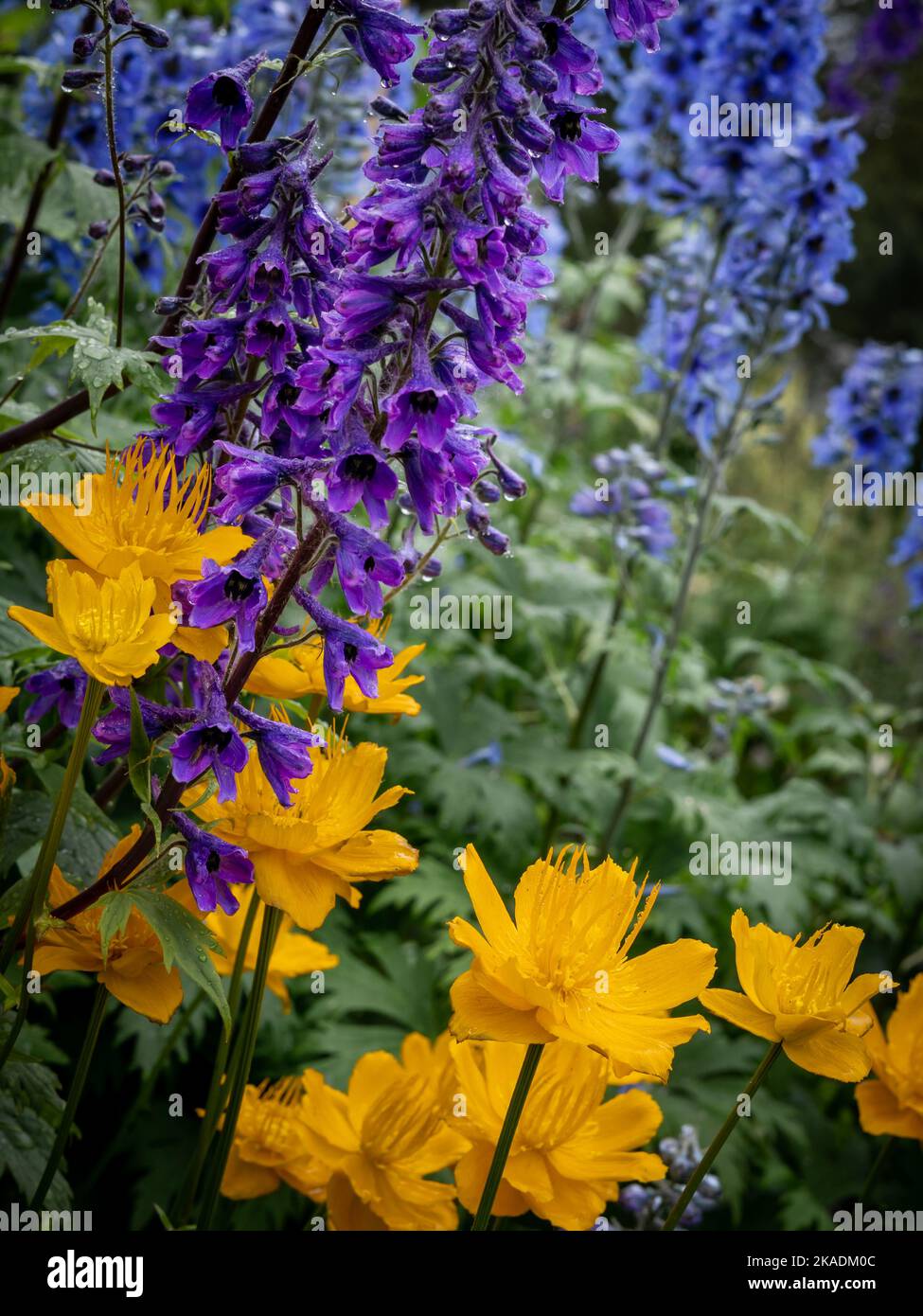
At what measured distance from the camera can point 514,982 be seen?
114 cm

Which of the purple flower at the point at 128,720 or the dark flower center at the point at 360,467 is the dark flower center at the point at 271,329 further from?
the purple flower at the point at 128,720

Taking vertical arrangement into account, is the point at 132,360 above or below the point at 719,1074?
above

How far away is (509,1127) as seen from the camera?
1.17 metres

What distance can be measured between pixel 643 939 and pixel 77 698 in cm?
218

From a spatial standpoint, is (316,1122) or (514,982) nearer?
(514,982)

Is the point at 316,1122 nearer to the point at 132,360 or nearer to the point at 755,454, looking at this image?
the point at 132,360

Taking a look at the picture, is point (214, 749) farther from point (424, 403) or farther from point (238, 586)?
point (424, 403)

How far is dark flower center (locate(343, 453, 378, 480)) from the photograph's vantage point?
3.90 feet

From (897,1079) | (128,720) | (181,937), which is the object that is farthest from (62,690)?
(897,1079)

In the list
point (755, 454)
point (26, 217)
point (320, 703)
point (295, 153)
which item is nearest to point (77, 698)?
point (320, 703)

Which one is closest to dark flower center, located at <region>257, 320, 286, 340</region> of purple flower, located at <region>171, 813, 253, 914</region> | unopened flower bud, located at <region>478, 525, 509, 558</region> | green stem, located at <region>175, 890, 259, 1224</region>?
unopened flower bud, located at <region>478, 525, 509, 558</region>

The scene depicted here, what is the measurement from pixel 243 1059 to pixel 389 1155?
0.72 feet

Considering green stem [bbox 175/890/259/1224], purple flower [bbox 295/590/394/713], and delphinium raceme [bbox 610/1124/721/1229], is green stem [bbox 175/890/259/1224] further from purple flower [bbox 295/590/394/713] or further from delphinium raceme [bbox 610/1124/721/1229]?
delphinium raceme [bbox 610/1124/721/1229]

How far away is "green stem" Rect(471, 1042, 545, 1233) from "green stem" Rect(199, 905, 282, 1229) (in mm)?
321
